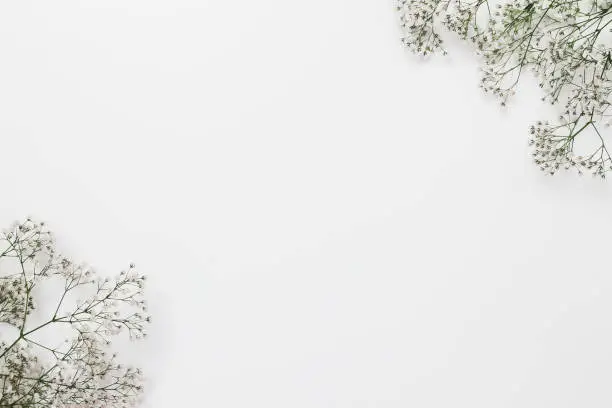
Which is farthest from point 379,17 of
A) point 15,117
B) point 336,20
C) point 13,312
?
point 13,312

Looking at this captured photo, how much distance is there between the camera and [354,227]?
329 cm

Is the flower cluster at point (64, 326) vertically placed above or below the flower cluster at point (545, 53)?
below

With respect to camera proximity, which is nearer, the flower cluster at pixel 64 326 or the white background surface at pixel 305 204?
the flower cluster at pixel 64 326

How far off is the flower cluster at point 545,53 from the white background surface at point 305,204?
93 millimetres

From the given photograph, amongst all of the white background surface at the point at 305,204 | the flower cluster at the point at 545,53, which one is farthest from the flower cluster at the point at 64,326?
the flower cluster at the point at 545,53

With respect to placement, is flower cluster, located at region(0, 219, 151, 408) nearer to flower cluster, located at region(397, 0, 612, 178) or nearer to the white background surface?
the white background surface

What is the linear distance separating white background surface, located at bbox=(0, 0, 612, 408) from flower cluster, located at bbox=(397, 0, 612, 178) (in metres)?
0.09

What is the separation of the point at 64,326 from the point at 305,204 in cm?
132

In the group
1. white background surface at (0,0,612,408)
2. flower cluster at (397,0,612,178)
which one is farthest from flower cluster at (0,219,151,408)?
flower cluster at (397,0,612,178)

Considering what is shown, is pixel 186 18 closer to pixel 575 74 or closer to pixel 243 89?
pixel 243 89

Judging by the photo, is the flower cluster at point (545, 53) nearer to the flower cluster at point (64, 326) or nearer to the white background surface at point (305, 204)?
the white background surface at point (305, 204)

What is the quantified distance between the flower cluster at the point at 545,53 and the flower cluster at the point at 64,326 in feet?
6.18

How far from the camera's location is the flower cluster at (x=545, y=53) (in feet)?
10.1

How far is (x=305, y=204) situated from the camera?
10.8 feet
